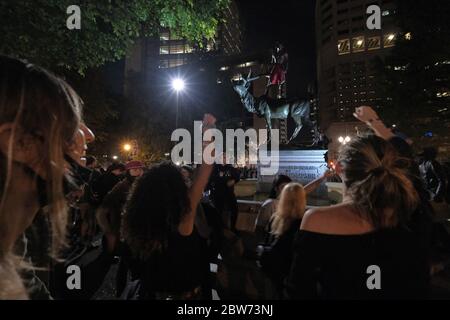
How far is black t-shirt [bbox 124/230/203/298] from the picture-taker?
2141 mm

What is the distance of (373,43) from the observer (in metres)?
90.4

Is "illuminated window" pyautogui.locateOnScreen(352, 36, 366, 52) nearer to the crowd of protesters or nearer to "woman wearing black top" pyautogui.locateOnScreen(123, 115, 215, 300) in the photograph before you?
the crowd of protesters

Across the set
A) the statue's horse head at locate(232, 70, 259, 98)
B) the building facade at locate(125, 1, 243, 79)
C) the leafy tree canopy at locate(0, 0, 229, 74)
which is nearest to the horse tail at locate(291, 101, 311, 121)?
the statue's horse head at locate(232, 70, 259, 98)

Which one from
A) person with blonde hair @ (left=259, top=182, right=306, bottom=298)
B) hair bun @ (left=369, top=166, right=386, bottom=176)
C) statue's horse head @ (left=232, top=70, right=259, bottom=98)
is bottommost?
person with blonde hair @ (left=259, top=182, right=306, bottom=298)

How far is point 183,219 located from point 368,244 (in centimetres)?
125

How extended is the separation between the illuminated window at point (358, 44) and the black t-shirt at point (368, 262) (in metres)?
107

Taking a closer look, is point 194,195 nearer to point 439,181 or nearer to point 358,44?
point 439,181

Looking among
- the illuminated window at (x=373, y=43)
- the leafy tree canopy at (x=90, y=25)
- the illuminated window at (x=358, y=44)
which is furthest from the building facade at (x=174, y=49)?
the illuminated window at (x=373, y=43)

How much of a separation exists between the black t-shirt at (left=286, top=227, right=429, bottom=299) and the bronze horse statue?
31.6 ft

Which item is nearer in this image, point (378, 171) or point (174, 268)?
point (378, 171)

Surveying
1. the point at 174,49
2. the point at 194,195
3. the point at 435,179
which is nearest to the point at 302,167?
the point at 435,179

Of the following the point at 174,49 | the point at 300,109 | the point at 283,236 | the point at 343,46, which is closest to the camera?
the point at 283,236
